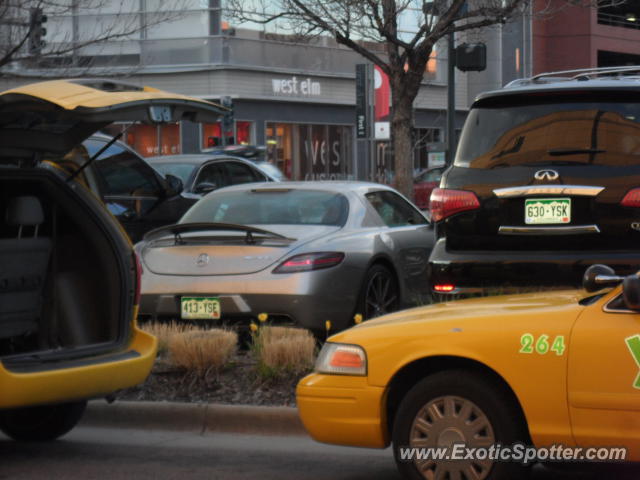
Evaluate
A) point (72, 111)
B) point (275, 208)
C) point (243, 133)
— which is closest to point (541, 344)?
point (72, 111)

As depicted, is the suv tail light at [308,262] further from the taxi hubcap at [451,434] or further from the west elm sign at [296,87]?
the west elm sign at [296,87]

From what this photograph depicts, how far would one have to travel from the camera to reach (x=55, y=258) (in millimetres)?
7488

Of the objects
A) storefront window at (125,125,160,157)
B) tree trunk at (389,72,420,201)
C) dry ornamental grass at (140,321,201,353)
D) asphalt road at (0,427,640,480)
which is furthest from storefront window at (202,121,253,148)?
asphalt road at (0,427,640,480)

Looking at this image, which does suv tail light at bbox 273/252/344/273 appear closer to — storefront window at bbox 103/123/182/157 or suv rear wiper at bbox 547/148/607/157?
suv rear wiper at bbox 547/148/607/157

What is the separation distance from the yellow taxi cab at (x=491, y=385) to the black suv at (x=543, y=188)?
1.90m

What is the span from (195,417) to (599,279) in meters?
3.21

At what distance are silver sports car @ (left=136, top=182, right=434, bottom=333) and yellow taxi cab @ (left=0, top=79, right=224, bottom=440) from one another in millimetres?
2185

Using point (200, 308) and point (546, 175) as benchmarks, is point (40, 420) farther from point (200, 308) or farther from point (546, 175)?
point (546, 175)

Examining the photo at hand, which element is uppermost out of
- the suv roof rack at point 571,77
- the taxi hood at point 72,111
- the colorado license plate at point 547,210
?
the suv roof rack at point 571,77

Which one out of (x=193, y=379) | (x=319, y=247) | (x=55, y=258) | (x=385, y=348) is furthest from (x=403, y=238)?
(x=385, y=348)

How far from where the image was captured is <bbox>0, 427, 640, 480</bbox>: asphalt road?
22.6 ft

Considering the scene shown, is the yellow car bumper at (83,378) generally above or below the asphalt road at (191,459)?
above

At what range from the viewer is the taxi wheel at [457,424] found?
578cm

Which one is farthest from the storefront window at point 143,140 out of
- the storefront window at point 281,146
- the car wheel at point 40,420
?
the car wheel at point 40,420
